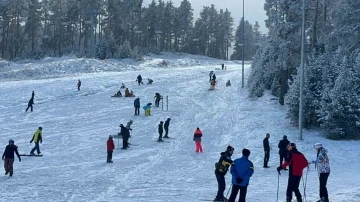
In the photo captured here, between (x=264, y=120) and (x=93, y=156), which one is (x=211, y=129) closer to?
(x=264, y=120)

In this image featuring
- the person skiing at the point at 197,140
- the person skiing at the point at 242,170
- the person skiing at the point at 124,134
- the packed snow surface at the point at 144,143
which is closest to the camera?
the person skiing at the point at 242,170

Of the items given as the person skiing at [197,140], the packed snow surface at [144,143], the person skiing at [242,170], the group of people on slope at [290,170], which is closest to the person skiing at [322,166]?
the group of people on slope at [290,170]

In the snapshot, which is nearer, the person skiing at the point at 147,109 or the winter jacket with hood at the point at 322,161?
the winter jacket with hood at the point at 322,161

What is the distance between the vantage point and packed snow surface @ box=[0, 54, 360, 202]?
17.1 m

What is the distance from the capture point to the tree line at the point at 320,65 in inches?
1155

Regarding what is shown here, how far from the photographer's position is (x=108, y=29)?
355ft

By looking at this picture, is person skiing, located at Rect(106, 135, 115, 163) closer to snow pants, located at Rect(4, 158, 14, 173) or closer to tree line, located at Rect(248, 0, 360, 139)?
snow pants, located at Rect(4, 158, 14, 173)

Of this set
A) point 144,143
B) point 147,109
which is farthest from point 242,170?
point 147,109

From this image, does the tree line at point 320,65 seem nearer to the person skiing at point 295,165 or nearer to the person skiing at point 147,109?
the person skiing at point 147,109

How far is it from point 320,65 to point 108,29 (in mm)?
79728

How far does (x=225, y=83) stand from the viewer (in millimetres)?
59000

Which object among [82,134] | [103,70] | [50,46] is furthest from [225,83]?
[50,46]

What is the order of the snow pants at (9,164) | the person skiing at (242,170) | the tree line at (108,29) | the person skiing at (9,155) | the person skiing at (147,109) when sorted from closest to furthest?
the person skiing at (242,170) → the person skiing at (9,155) → the snow pants at (9,164) → the person skiing at (147,109) → the tree line at (108,29)

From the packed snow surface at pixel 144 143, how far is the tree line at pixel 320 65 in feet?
4.62
